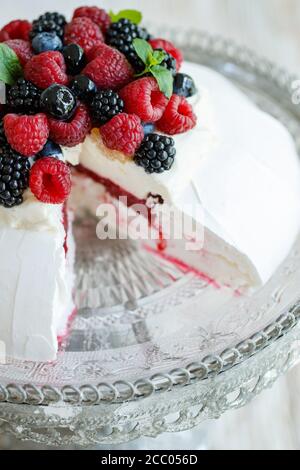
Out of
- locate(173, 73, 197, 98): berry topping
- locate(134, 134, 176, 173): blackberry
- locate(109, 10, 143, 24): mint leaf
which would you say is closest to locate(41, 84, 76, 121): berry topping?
locate(134, 134, 176, 173): blackberry

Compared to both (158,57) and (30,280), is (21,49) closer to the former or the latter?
(158,57)

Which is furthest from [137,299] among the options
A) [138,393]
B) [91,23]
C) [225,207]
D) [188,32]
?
[188,32]

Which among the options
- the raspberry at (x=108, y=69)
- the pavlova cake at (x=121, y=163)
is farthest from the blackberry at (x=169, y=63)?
the raspberry at (x=108, y=69)

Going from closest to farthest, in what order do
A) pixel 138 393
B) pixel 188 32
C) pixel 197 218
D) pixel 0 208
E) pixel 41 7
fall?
pixel 138 393, pixel 0 208, pixel 197 218, pixel 188 32, pixel 41 7

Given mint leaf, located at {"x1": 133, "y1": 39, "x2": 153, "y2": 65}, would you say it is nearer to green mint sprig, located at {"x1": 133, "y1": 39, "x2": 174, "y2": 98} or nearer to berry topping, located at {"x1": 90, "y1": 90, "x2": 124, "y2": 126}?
green mint sprig, located at {"x1": 133, "y1": 39, "x2": 174, "y2": 98}

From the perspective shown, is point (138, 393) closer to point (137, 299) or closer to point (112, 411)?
point (112, 411)

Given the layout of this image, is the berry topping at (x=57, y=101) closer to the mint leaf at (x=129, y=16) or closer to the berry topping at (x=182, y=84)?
the berry topping at (x=182, y=84)
